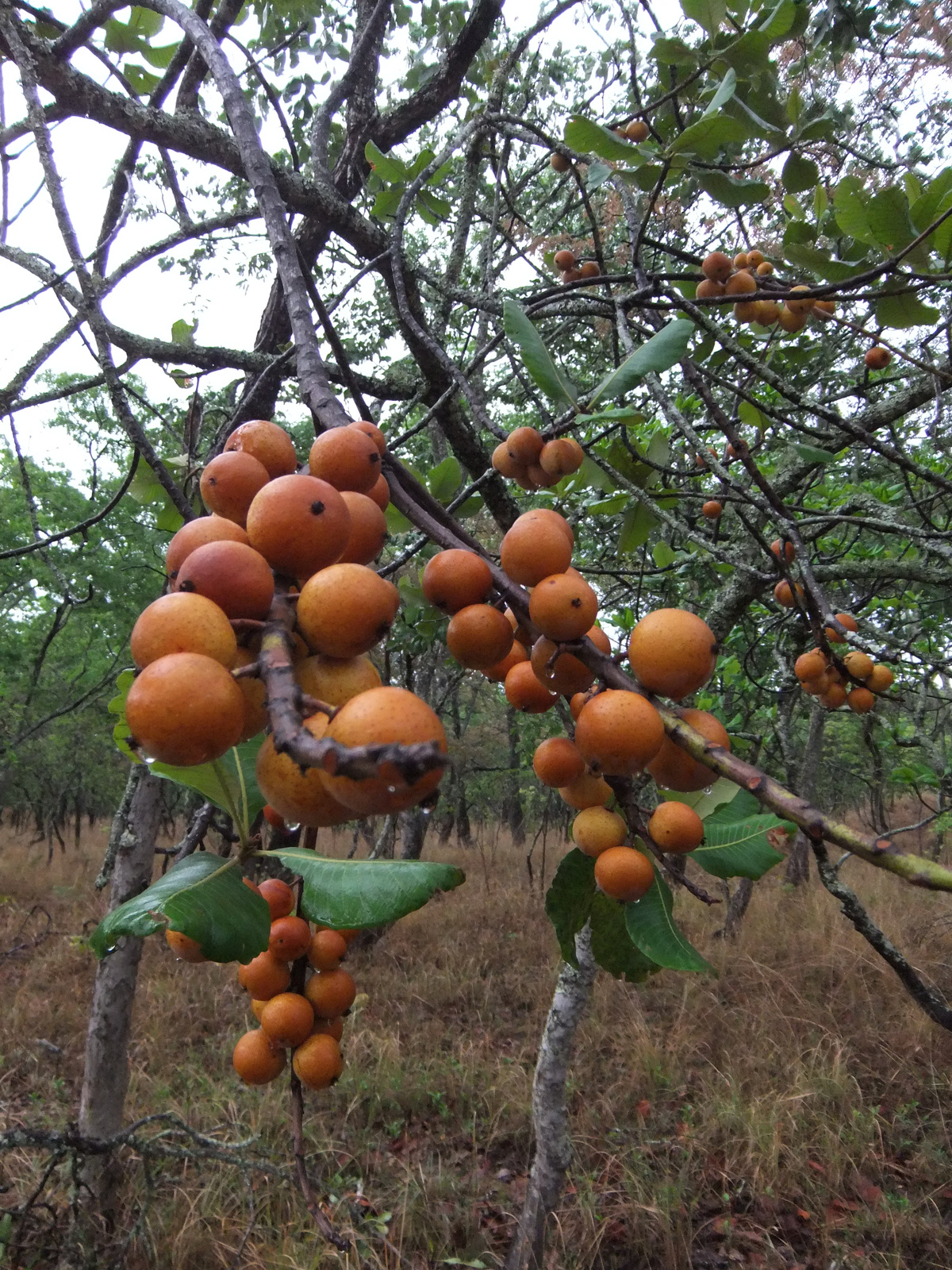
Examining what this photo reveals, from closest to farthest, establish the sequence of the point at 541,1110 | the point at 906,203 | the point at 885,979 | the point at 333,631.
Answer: the point at 333,631 → the point at 906,203 → the point at 541,1110 → the point at 885,979

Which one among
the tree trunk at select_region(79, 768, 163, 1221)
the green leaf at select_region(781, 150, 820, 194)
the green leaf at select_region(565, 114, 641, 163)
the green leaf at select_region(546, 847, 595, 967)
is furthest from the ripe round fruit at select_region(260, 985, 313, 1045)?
the green leaf at select_region(781, 150, 820, 194)

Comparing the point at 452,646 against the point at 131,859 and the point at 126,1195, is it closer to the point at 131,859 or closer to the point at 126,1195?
the point at 131,859

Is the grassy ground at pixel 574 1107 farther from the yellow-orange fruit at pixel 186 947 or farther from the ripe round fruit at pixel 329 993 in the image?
the yellow-orange fruit at pixel 186 947

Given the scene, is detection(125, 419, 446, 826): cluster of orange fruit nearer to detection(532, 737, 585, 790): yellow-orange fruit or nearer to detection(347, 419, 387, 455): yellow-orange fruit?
detection(347, 419, 387, 455): yellow-orange fruit

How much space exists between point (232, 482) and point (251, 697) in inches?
12.2

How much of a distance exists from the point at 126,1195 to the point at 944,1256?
14.9ft

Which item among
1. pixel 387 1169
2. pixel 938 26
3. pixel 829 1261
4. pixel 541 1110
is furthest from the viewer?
pixel 938 26

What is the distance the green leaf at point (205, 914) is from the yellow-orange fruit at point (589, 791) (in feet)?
1.44

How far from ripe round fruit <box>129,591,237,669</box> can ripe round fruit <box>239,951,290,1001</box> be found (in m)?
0.90

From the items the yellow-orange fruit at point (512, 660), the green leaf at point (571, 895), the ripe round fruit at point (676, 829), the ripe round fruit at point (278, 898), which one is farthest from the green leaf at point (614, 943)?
the ripe round fruit at point (278, 898)

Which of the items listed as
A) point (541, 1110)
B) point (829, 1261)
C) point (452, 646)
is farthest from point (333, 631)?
point (829, 1261)

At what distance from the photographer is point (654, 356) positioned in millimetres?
1052

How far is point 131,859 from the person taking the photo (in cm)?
247

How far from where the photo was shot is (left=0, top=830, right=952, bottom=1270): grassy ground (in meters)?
3.75
